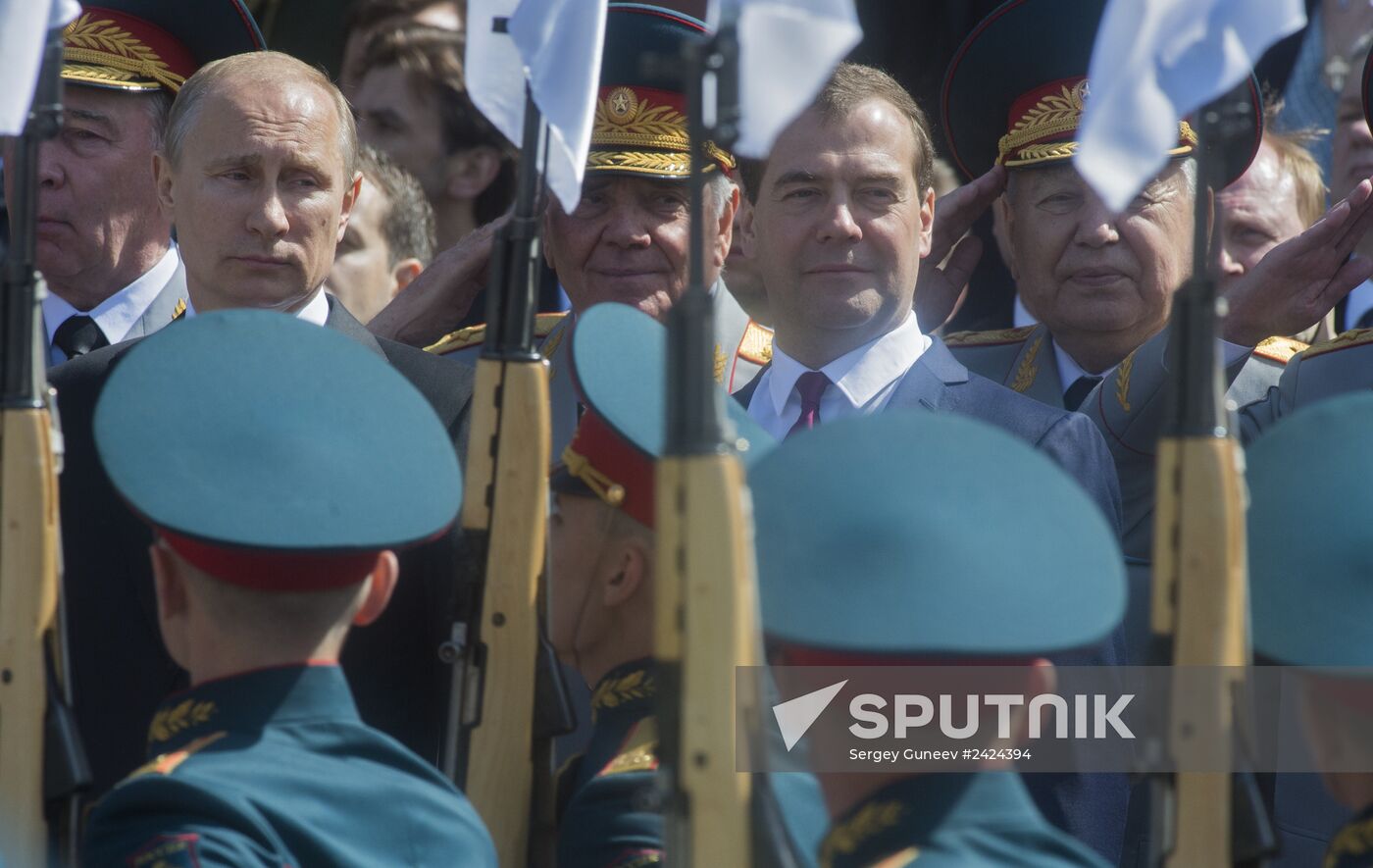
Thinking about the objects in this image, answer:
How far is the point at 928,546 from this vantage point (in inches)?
94.6

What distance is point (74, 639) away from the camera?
3.77 metres

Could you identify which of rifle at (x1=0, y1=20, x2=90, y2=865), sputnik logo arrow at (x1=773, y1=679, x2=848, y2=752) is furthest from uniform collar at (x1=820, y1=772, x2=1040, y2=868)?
rifle at (x1=0, y1=20, x2=90, y2=865)

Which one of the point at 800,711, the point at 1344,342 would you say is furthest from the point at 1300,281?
the point at 800,711

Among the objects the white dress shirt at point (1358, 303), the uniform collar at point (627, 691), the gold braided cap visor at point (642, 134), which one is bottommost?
the uniform collar at point (627, 691)

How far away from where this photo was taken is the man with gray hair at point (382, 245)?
6000 millimetres

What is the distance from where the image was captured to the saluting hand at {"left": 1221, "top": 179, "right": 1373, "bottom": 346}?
4.82m

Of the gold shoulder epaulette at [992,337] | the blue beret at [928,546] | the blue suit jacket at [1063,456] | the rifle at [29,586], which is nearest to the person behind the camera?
the blue beret at [928,546]

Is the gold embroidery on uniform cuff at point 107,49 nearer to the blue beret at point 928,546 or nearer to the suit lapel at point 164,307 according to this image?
the suit lapel at point 164,307

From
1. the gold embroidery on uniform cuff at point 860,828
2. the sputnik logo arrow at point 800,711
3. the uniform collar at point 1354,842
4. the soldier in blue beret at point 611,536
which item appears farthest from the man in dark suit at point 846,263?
the gold embroidery on uniform cuff at point 860,828

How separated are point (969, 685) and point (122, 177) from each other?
129 inches

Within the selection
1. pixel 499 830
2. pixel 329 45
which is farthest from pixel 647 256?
pixel 329 45

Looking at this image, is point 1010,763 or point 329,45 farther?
point 329,45

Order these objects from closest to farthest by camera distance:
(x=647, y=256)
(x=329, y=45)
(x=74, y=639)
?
(x=74, y=639) → (x=647, y=256) → (x=329, y=45)

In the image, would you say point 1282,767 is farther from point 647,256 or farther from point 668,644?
point 647,256
